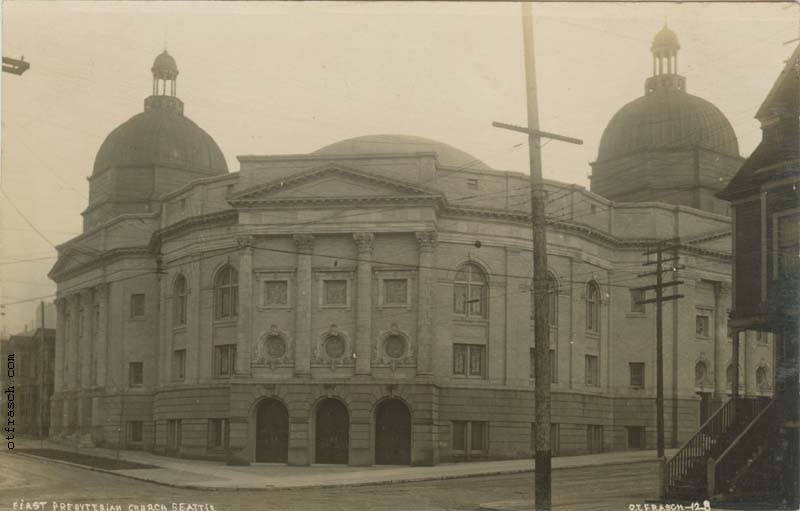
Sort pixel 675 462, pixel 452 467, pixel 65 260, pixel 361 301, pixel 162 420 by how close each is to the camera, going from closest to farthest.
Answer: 1. pixel 675 462
2. pixel 452 467
3. pixel 361 301
4. pixel 162 420
5. pixel 65 260

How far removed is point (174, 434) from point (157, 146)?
73.4 feet

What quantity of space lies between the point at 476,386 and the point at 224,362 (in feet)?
40.4

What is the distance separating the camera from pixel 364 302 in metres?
47.8

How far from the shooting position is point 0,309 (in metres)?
27.5

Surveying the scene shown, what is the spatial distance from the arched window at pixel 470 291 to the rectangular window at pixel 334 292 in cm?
512

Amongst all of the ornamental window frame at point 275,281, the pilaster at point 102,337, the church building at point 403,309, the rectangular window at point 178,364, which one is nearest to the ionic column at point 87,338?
the pilaster at point 102,337

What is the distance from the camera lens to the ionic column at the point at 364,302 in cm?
4738

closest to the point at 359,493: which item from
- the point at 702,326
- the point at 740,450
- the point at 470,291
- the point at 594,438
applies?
the point at 740,450

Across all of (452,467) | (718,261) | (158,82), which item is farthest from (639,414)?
(158,82)

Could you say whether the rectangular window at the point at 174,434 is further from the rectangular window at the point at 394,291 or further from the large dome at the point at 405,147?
the large dome at the point at 405,147

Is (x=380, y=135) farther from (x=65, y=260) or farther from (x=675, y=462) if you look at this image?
(x=675, y=462)

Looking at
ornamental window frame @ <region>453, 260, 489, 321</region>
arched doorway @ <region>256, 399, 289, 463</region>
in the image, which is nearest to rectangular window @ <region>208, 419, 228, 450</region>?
arched doorway @ <region>256, 399, 289, 463</region>

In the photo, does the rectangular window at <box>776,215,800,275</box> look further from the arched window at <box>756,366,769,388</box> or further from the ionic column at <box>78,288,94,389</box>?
the ionic column at <box>78,288,94,389</box>

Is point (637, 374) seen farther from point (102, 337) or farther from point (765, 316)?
point (102, 337)
